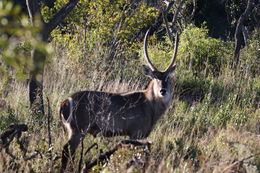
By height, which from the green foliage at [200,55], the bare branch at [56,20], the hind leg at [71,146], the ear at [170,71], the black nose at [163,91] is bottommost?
the hind leg at [71,146]

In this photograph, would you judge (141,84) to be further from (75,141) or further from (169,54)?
(75,141)

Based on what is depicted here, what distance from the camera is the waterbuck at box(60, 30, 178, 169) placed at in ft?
15.4

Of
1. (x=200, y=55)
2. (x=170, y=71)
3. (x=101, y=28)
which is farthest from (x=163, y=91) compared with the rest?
(x=200, y=55)

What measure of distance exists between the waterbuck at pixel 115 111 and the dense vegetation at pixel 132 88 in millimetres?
142

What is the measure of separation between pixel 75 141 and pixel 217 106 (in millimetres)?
2992

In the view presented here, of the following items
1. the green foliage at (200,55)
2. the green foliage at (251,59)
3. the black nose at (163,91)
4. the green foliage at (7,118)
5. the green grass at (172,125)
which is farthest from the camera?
the green foliage at (200,55)

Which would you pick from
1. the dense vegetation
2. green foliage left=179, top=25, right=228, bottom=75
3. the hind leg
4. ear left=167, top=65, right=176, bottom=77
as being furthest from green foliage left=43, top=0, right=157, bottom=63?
the hind leg

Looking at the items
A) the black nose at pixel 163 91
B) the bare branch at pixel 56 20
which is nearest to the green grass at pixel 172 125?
the black nose at pixel 163 91

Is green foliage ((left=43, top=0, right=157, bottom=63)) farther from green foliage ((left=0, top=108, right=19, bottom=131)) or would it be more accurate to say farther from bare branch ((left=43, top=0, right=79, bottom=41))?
green foliage ((left=0, top=108, right=19, bottom=131))

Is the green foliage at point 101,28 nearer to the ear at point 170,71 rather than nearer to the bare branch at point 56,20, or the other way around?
the ear at point 170,71

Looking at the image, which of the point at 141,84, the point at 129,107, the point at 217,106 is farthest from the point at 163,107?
the point at 141,84

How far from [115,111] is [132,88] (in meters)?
2.18

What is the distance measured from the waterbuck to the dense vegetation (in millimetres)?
142

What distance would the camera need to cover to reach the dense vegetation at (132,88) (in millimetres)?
3699
